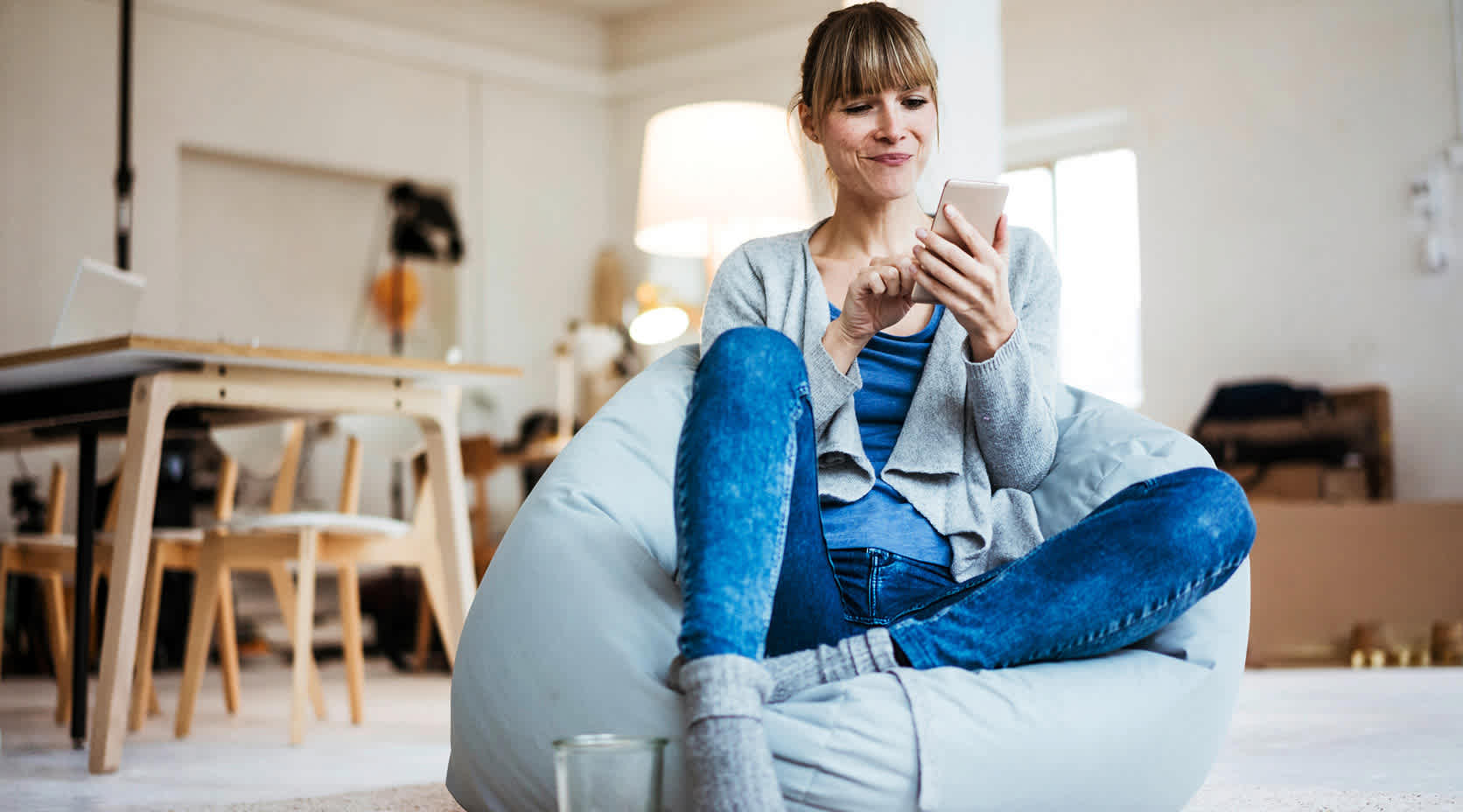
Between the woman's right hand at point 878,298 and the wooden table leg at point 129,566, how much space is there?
57.0 inches

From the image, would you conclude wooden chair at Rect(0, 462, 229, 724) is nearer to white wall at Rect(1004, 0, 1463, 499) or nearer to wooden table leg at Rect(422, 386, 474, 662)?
wooden table leg at Rect(422, 386, 474, 662)

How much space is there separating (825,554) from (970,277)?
37 centimetres

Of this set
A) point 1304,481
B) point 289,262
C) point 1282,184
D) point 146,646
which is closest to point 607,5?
point 289,262

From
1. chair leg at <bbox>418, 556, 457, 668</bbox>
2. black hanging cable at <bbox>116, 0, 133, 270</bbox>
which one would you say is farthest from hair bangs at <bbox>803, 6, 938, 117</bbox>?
black hanging cable at <bbox>116, 0, 133, 270</bbox>

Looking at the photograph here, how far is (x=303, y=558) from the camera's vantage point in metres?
2.88

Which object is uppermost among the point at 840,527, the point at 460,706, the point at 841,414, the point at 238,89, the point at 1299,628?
the point at 238,89

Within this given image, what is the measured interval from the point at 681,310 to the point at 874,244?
151cm

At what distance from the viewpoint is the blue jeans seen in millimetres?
1183

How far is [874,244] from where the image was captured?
1.86 meters

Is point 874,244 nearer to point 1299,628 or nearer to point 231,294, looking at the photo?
point 1299,628

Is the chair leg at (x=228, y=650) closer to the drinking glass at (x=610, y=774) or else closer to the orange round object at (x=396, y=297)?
the drinking glass at (x=610, y=774)

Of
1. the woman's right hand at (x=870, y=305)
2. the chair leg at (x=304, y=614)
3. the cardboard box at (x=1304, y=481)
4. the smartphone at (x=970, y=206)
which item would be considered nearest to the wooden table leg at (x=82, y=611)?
the chair leg at (x=304, y=614)

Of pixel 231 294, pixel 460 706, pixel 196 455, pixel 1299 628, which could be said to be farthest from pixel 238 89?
pixel 460 706

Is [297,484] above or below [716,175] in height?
below
